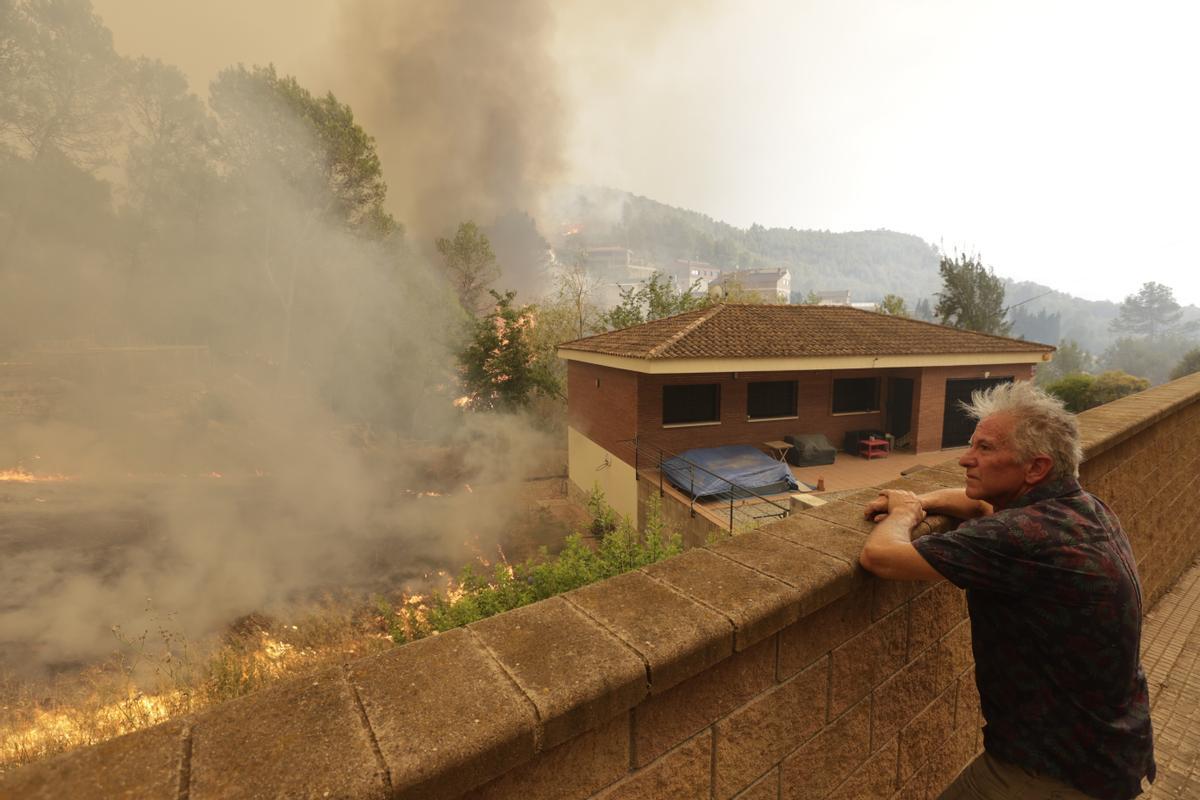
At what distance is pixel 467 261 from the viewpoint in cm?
4034

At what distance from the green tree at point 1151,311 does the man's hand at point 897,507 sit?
155498mm

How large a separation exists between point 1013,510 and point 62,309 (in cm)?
3427

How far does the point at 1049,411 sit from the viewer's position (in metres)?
1.66

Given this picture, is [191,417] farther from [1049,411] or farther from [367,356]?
[1049,411]

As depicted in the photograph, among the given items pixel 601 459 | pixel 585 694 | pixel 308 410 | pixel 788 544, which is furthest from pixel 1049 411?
pixel 308 410

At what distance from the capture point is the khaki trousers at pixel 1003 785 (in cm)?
159

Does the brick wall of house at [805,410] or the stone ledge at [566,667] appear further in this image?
the brick wall of house at [805,410]

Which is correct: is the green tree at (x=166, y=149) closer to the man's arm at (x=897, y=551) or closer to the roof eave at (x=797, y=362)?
the roof eave at (x=797, y=362)

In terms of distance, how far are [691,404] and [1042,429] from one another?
523 inches

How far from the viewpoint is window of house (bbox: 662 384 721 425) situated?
14.6 meters

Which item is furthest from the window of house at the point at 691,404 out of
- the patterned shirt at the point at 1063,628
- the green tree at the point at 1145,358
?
the green tree at the point at 1145,358

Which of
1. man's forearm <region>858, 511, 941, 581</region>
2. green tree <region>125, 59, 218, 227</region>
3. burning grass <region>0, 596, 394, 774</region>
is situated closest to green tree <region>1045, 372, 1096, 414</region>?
man's forearm <region>858, 511, 941, 581</region>

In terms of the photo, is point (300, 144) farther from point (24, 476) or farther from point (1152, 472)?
point (1152, 472)

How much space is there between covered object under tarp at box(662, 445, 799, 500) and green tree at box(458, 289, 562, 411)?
12134 mm
